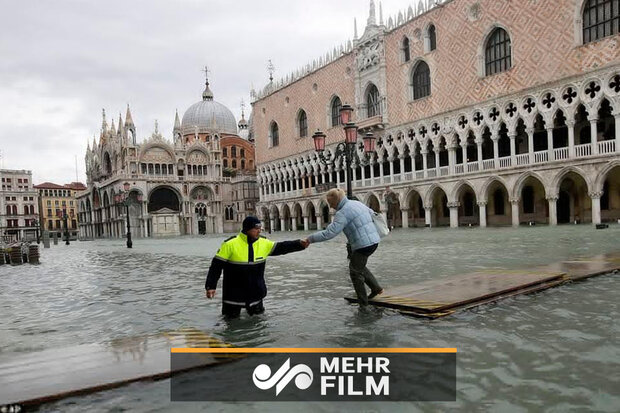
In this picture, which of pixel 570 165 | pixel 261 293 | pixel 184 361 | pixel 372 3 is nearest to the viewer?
pixel 184 361

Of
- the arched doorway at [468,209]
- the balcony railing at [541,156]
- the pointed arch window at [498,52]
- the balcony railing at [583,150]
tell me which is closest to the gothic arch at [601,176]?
the balcony railing at [583,150]

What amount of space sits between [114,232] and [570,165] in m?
50.1

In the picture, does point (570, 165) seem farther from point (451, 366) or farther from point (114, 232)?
point (114, 232)

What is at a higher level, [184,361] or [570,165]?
[570,165]

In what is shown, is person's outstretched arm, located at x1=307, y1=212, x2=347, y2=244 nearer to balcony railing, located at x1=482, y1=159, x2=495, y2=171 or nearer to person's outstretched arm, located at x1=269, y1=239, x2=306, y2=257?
person's outstretched arm, located at x1=269, y1=239, x2=306, y2=257

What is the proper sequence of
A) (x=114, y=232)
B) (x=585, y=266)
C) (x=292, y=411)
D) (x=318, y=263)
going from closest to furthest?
1. (x=292, y=411)
2. (x=585, y=266)
3. (x=318, y=263)
4. (x=114, y=232)

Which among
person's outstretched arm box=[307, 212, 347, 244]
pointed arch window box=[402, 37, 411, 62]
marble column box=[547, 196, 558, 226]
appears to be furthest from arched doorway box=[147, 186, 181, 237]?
person's outstretched arm box=[307, 212, 347, 244]

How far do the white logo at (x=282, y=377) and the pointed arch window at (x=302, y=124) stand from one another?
4124 cm

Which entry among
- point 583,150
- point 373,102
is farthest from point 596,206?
point 373,102

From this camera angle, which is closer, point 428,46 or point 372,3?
point 428,46

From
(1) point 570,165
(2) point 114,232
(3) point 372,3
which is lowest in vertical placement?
(2) point 114,232

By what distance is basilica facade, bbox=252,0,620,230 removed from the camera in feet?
75.3

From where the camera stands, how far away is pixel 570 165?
77.5 feet

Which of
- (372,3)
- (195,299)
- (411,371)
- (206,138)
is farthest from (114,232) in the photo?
(411,371)
